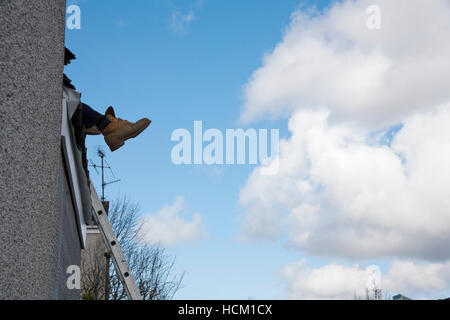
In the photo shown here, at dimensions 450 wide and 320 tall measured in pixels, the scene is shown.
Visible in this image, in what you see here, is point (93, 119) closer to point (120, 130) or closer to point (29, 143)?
point (120, 130)

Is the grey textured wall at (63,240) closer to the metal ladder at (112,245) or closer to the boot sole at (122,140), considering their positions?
the boot sole at (122,140)

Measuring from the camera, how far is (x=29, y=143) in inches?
108

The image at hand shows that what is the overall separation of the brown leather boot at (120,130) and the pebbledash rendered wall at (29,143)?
1694mm

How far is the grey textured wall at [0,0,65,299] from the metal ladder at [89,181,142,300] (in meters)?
5.23

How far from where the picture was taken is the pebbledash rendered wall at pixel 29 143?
2340 millimetres

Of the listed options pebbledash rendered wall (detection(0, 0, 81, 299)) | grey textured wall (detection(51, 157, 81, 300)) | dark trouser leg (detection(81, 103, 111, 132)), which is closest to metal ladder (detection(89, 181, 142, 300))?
grey textured wall (detection(51, 157, 81, 300))

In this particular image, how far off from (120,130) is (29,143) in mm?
2792

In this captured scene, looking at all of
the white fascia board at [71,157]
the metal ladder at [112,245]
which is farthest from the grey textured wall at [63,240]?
the metal ladder at [112,245]

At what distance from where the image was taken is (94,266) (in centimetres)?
2492

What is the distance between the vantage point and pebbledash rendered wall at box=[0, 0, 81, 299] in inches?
92.1

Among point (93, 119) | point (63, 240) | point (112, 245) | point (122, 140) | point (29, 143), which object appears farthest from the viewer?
point (112, 245)

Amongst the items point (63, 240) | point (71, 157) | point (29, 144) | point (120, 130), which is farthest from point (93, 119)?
point (29, 144)
